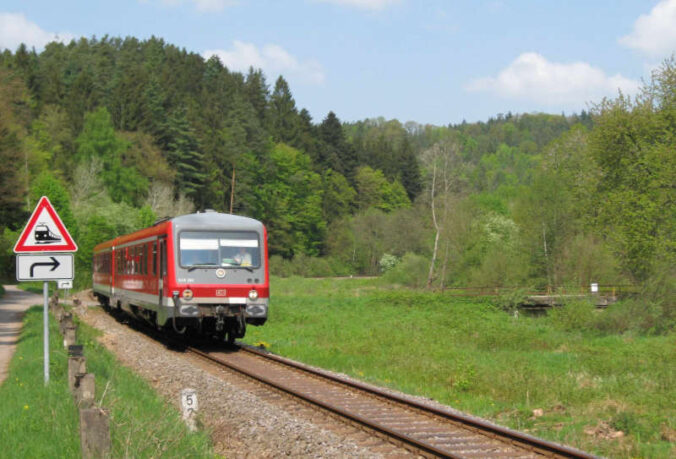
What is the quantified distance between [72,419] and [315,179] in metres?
95.6

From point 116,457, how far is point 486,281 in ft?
153

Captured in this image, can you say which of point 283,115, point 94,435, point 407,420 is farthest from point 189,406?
point 283,115

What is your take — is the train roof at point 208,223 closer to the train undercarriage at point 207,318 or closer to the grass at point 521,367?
the train undercarriage at point 207,318

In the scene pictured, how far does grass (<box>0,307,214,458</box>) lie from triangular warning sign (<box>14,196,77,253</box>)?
2.03 metres

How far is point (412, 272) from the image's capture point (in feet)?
205

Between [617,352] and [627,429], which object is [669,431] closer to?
[627,429]

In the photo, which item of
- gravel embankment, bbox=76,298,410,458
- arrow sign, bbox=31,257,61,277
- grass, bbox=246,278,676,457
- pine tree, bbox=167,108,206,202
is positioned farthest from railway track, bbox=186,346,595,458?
pine tree, bbox=167,108,206,202

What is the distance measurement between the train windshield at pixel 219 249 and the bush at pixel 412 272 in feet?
135

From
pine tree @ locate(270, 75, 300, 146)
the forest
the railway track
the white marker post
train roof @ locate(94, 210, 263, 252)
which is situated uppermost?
pine tree @ locate(270, 75, 300, 146)

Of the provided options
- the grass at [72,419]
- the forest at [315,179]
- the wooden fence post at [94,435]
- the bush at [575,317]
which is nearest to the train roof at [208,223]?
the grass at [72,419]

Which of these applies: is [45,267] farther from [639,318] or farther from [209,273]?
[639,318]

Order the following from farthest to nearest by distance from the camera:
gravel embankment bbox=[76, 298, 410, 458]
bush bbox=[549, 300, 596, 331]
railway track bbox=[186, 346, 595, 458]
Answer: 1. bush bbox=[549, 300, 596, 331]
2. gravel embankment bbox=[76, 298, 410, 458]
3. railway track bbox=[186, 346, 595, 458]

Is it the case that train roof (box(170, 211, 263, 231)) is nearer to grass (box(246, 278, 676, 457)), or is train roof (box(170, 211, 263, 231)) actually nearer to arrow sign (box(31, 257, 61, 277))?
grass (box(246, 278, 676, 457))

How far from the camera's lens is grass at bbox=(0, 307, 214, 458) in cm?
750
